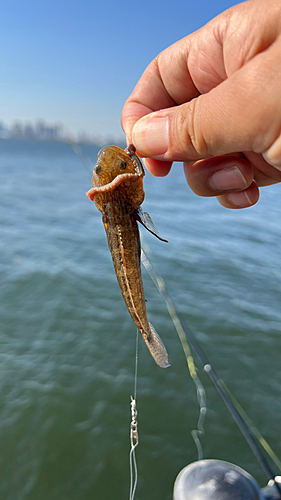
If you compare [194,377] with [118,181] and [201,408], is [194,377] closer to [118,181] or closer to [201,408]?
[201,408]

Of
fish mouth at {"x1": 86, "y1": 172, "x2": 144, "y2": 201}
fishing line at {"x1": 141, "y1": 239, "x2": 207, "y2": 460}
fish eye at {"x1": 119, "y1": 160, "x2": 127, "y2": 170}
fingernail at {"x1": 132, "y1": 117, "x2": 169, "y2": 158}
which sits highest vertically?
fingernail at {"x1": 132, "y1": 117, "x2": 169, "y2": 158}

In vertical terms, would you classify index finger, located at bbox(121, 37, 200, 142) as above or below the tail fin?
above

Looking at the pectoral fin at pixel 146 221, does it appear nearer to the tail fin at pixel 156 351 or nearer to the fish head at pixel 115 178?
the fish head at pixel 115 178

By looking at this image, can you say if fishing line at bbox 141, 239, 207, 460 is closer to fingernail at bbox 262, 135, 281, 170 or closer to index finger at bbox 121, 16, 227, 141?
index finger at bbox 121, 16, 227, 141

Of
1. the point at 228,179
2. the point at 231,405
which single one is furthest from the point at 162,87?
the point at 231,405

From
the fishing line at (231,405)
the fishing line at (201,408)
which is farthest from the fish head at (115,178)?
the fishing line at (201,408)

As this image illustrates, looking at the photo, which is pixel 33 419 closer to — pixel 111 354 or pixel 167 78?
pixel 111 354

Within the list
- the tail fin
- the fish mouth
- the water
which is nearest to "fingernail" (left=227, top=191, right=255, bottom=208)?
the fish mouth
